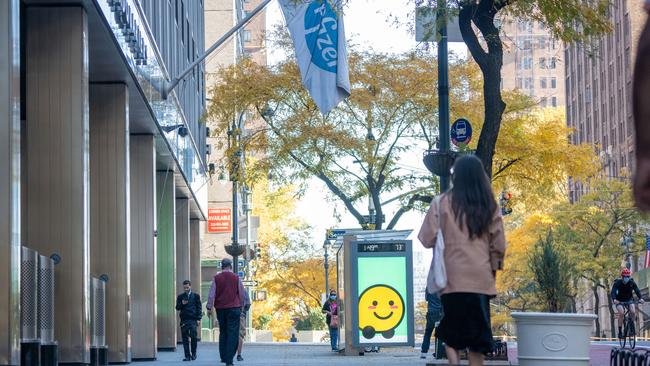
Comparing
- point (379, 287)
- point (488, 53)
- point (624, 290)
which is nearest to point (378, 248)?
point (379, 287)

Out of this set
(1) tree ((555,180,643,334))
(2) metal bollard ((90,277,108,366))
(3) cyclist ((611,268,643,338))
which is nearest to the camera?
(2) metal bollard ((90,277,108,366))

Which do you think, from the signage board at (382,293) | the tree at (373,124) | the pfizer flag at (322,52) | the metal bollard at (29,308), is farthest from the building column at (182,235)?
the metal bollard at (29,308)

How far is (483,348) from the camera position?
8.62 metres

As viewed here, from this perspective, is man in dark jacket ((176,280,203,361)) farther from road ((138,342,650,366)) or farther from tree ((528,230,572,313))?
tree ((528,230,572,313))

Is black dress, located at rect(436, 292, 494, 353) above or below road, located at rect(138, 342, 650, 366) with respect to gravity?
above

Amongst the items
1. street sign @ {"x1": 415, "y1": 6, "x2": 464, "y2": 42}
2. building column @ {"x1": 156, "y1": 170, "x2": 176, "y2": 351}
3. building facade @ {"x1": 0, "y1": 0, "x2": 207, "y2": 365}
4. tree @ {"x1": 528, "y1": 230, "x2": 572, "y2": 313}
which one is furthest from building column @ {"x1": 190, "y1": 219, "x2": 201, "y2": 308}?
tree @ {"x1": 528, "y1": 230, "x2": 572, "y2": 313}

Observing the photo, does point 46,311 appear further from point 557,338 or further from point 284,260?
point 284,260

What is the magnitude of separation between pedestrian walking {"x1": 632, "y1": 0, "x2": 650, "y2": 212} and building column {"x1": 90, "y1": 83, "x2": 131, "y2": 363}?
2113 cm

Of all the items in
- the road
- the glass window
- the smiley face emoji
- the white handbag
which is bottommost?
the road

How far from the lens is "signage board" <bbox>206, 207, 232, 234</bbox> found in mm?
68438

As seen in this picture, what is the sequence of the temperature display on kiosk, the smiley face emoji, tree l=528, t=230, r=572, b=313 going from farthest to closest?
1. the smiley face emoji
2. the temperature display on kiosk
3. tree l=528, t=230, r=572, b=313

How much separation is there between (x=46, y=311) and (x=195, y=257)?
33084mm

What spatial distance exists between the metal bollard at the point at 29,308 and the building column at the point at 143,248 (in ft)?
36.4

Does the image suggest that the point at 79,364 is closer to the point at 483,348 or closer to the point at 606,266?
the point at 483,348
